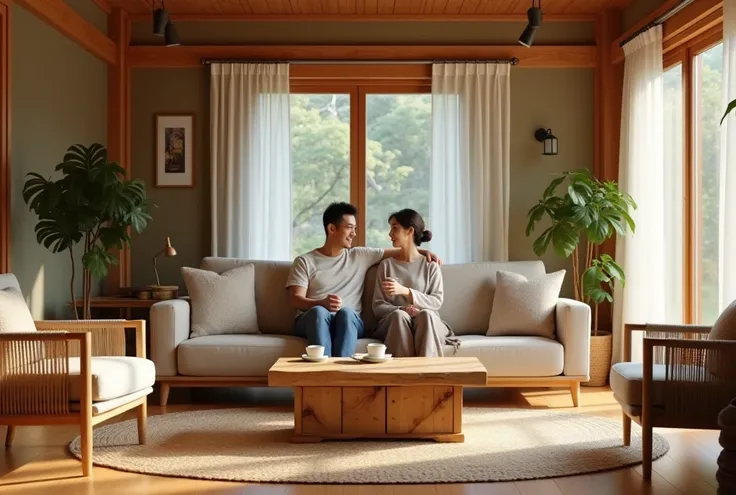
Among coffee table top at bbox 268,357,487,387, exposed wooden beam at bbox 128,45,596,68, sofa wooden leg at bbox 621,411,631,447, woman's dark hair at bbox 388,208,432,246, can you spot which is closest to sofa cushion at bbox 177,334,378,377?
woman's dark hair at bbox 388,208,432,246

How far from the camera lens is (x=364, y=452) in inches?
162

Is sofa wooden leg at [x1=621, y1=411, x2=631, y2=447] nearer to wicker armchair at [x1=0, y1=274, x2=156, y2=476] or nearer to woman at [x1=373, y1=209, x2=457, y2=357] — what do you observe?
woman at [x1=373, y1=209, x2=457, y2=357]

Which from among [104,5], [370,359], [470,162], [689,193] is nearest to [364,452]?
A: [370,359]

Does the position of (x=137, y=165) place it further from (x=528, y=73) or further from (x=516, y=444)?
(x=516, y=444)

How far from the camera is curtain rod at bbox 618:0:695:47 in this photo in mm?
5506

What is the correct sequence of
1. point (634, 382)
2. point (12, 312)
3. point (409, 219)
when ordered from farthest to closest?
1. point (409, 219)
2. point (12, 312)
3. point (634, 382)

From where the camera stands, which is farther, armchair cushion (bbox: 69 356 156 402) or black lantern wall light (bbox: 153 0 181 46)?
black lantern wall light (bbox: 153 0 181 46)

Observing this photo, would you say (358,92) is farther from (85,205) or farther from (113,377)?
(113,377)

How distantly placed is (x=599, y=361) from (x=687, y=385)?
2.65 meters

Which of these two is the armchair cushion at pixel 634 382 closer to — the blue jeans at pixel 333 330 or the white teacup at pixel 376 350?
the white teacup at pixel 376 350

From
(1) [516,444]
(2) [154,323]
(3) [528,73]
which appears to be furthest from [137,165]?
(1) [516,444]

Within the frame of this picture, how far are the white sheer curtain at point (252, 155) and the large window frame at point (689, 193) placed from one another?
2904mm

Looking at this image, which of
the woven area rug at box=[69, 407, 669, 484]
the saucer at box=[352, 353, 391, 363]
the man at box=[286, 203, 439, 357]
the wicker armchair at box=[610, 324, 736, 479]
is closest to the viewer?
the wicker armchair at box=[610, 324, 736, 479]

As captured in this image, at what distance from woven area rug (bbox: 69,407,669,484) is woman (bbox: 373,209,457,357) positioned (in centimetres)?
51
